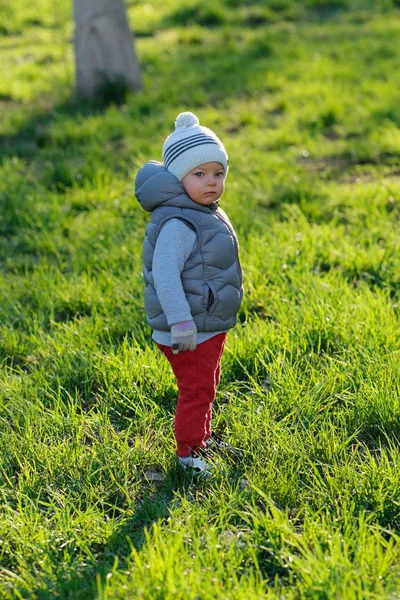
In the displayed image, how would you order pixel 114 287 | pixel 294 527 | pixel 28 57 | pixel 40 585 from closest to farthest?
pixel 40 585, pixel 294 527, pixel 114 287, pixel 28 57

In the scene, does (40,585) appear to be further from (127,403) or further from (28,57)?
(28,57)

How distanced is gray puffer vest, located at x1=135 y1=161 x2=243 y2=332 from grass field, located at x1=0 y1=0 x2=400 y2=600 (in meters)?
0.56

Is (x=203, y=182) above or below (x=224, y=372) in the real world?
above

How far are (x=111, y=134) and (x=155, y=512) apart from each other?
492cm

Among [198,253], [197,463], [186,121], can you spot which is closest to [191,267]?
[198,253]

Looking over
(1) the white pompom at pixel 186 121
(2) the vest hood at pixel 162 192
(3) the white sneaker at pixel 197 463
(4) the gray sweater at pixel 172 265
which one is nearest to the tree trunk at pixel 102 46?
(1) the white pompom at pixel 186 121

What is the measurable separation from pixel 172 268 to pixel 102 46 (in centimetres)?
609

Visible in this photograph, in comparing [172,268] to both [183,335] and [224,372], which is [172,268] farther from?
[224,372]

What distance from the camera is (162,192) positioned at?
2713 mm

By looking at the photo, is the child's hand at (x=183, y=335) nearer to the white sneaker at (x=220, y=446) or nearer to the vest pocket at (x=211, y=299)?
the vest pocket at (x=211, y=299)

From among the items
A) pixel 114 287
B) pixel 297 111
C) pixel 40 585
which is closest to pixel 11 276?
Answer: pixel 114 287

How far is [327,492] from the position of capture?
2.67m

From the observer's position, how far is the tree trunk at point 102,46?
791 centimetres

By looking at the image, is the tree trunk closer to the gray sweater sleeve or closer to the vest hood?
the vest hood
